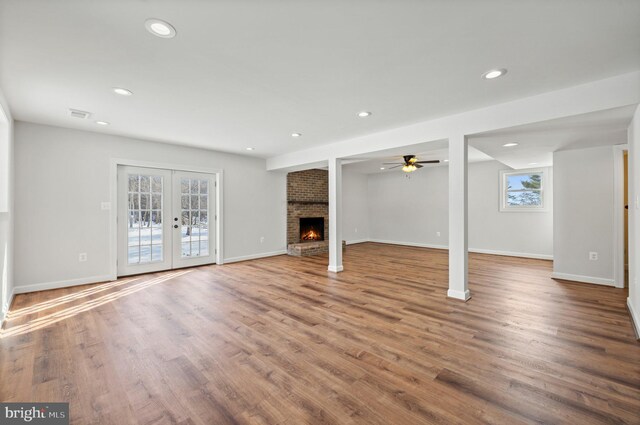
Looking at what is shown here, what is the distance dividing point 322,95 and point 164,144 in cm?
375

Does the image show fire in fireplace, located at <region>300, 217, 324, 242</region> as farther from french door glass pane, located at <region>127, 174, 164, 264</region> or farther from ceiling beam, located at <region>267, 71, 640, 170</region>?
french door glass pane, located at <region>127, 174, 164, 264</region>

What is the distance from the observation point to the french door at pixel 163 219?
197 inches

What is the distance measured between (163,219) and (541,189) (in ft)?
27.7

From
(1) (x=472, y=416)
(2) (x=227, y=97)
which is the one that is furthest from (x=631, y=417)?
(2) (x=227, y=97)

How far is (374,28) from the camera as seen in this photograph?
195cm

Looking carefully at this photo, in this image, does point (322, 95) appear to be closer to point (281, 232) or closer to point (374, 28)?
point (374, 28)

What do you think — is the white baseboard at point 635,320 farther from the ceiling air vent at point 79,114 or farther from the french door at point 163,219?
the ceiling air vent at point 79,114

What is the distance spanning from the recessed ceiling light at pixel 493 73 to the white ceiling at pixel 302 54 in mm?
71

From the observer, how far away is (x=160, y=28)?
6.31 ft

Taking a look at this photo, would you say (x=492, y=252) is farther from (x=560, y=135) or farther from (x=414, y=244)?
(x=560, y=135)

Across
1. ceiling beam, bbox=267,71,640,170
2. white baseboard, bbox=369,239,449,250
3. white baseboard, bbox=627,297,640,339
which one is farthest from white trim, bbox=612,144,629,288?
white baseboard, bbox=369,239,449,250

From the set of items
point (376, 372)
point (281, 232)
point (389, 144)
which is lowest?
point (376, 372)

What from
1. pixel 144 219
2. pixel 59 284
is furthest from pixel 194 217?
pixel 59 284

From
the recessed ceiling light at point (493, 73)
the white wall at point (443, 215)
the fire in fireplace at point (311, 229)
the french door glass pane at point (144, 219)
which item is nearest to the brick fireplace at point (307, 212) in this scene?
the fire in fireplace at point (311, 229)
